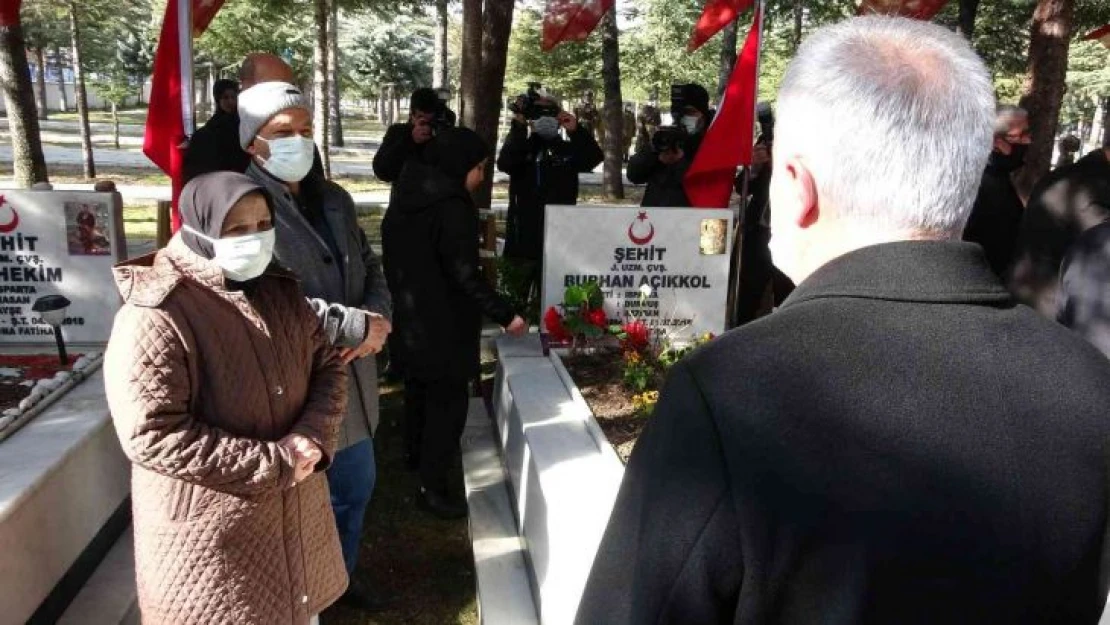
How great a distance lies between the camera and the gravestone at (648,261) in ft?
17.1

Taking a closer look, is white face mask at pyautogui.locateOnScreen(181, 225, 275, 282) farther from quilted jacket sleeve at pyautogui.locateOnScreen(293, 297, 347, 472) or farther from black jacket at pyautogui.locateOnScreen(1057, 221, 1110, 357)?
black jacket at pyautogui.locateOnScreen(1057, 221, 1110, 357)

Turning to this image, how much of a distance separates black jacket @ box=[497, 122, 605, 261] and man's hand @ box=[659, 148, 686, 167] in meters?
0.56

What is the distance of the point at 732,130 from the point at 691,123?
104 centimetres

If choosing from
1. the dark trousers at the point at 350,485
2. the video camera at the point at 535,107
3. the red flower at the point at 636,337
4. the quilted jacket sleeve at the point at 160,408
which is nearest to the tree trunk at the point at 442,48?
the video camera at the point at 535,107

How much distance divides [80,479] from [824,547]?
320 centimetres

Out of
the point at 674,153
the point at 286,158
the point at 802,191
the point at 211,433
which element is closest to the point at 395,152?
the point at 674,153

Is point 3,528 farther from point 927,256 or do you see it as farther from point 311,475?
point 927,256

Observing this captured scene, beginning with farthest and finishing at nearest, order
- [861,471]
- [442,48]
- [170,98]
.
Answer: [442,48], [170,98], [861,471]

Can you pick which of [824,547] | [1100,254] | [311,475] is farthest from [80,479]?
[1100,254]

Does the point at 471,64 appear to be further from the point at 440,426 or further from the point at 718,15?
the point at 440,426

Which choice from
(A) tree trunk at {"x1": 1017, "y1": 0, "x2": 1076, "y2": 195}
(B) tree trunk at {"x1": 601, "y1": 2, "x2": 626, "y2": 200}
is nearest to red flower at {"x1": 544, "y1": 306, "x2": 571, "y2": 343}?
(A) tree trunk at {"x1": 1017, "y1": 0, "x2": 1076, "y2": 195}

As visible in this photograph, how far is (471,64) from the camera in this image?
8.12 meters

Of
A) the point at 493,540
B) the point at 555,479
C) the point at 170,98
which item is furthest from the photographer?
the point at 170,98

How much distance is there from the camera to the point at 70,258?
4609mm
